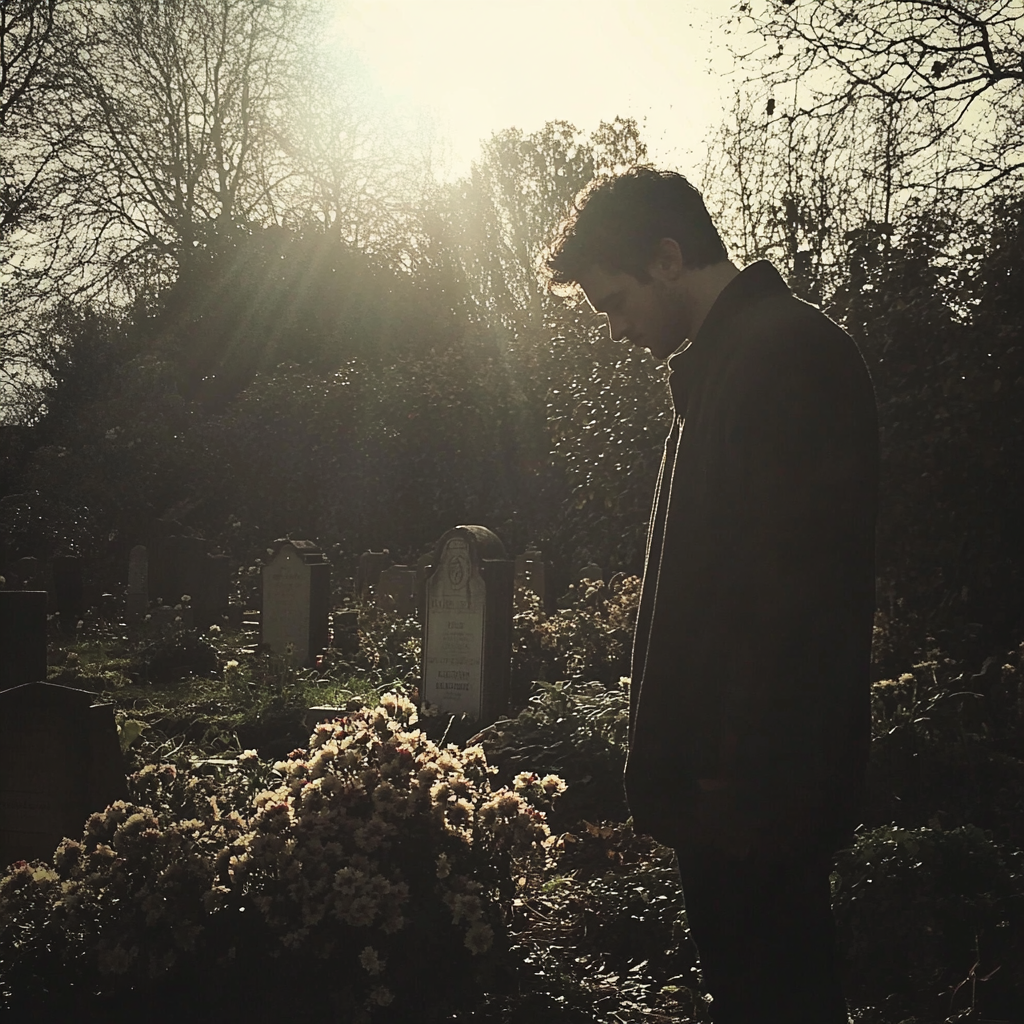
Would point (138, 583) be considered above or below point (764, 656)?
above

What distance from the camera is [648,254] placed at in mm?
2037

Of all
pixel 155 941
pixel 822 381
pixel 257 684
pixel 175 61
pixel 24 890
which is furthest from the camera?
pixel 175 61

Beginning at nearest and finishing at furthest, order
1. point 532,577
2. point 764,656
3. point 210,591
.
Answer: point 764,656
point 532,577
point 210,591

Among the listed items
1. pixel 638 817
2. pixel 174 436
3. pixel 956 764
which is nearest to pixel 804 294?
pixel 956 764

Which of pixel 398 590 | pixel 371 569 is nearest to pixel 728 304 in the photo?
pixel 398 590

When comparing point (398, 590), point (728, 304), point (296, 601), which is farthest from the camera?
point (398, 590)

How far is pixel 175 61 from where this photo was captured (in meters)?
21.7

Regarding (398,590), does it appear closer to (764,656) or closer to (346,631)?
(346,631)

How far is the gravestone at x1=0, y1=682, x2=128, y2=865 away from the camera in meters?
3.86

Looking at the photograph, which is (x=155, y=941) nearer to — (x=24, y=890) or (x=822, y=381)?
(x=24, y=890)

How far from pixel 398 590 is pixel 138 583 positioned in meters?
3.96

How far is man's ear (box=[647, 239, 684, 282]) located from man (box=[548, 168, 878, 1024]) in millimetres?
151

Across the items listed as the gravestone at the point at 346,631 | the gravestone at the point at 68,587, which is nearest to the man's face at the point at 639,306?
the gravestone at the point at 346,631

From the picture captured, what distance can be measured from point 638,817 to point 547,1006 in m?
1.52
